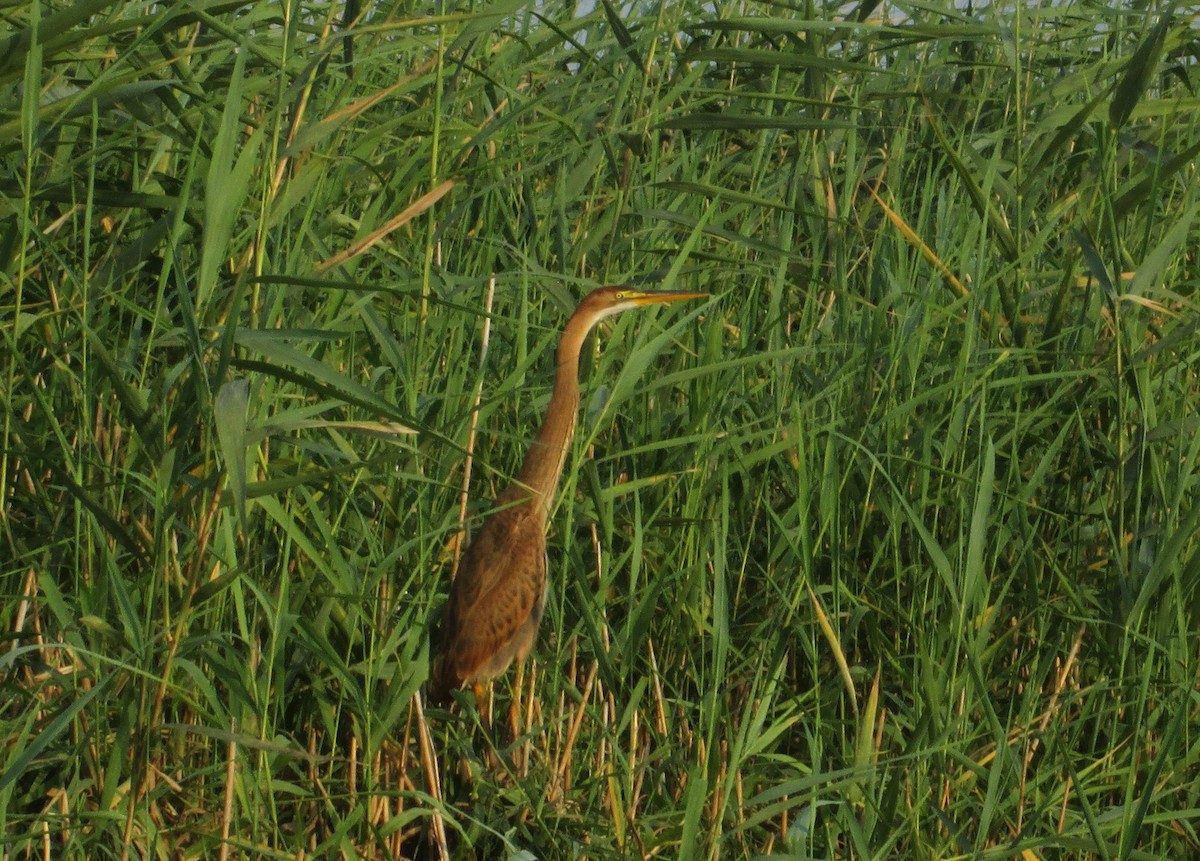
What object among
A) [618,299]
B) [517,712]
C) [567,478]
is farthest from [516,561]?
[618,299]

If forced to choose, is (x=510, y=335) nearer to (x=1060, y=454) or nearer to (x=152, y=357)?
(x=152, y=357)

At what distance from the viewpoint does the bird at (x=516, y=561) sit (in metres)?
2.99

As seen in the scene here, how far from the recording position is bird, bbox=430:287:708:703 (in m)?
2.99

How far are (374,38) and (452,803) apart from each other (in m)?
1.67

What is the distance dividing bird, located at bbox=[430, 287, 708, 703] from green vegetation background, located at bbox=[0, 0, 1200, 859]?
0.22ft

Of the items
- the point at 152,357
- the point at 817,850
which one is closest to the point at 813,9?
the point at 152,357

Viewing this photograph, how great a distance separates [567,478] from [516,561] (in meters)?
0.21

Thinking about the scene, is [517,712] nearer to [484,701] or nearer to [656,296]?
[484,701]

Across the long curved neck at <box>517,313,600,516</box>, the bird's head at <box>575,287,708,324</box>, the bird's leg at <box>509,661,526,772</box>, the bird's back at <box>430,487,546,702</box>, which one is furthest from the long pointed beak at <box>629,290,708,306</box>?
the bird's leg at <box>509,661,526,772</box>

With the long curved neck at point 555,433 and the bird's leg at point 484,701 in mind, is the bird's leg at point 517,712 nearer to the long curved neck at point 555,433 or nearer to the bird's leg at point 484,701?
the bird's leg at point 484,701

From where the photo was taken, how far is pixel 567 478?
303 cm

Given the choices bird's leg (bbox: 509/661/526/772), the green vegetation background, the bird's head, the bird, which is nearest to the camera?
the green vegetation background

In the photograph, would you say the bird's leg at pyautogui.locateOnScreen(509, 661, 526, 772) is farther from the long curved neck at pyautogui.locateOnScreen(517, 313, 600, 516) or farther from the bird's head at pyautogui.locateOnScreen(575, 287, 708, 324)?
the bird's head at pyautogui.locateOnScreen(575, 287, 708, 324)

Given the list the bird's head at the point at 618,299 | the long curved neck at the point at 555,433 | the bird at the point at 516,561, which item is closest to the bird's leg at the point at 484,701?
the bird at the point at 516,561
